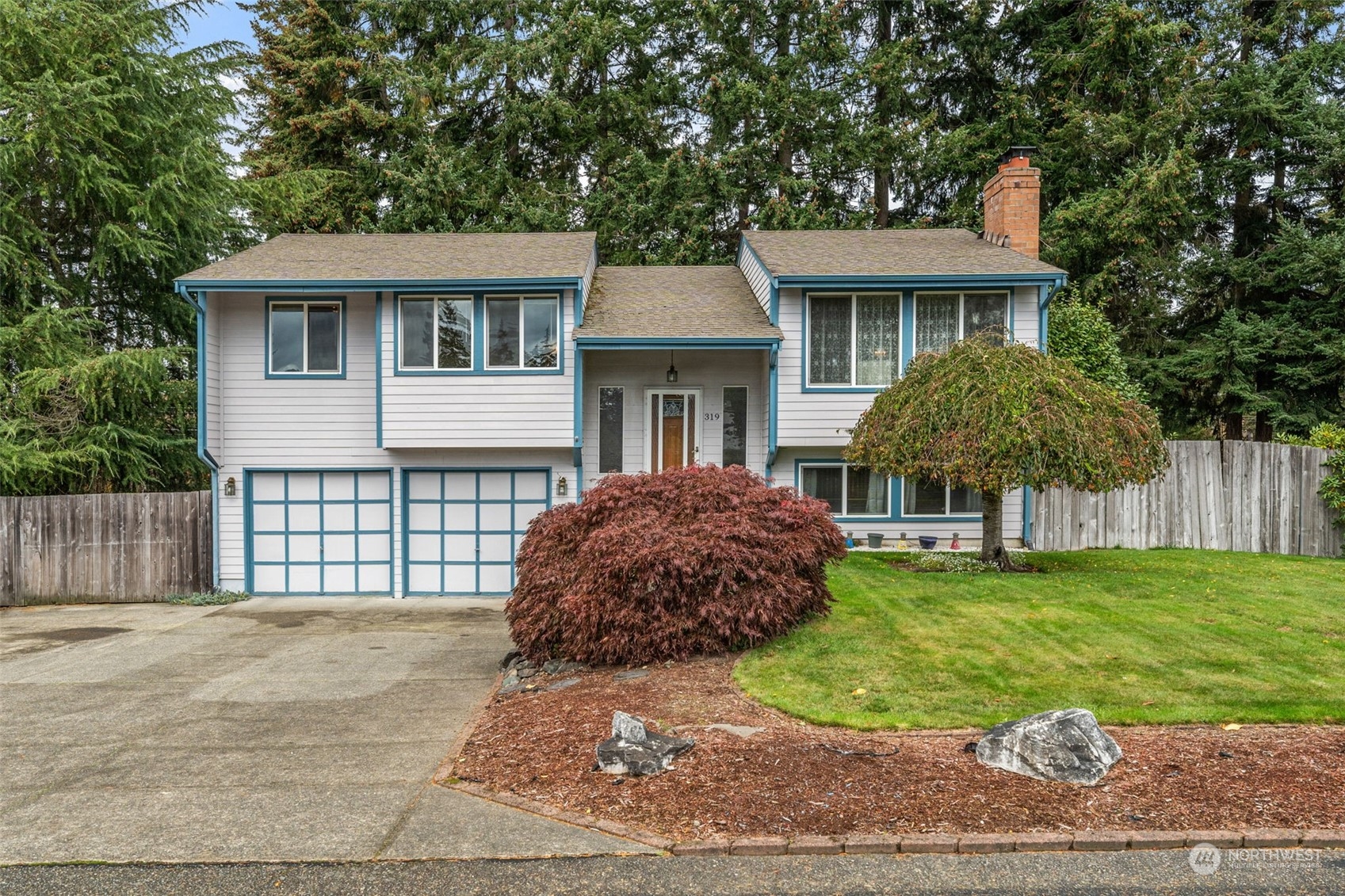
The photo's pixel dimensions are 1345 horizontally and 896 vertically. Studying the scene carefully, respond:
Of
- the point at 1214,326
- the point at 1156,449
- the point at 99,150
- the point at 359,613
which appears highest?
the point at 99,150

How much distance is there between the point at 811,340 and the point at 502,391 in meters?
5.08

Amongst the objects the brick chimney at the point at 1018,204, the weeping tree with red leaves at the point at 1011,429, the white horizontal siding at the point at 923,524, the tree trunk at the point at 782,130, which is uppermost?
the tree trunk at the point at 782,130

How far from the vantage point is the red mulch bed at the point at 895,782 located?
15.0 ft

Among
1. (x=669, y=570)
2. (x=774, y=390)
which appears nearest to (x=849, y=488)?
(x=774, y=390)

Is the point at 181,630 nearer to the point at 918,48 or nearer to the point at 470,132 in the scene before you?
the point at 470,132

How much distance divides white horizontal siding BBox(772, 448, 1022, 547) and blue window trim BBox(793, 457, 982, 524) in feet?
0.04

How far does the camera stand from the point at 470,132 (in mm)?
24141

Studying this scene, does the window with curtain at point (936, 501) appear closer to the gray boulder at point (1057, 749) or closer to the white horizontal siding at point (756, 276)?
the white horizontal siding at point (756, 276)

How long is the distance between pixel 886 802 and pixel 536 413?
9.38 m

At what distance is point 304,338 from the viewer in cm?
1375

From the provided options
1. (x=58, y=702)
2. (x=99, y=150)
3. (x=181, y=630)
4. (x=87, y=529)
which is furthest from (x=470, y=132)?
(x=58, y=702)

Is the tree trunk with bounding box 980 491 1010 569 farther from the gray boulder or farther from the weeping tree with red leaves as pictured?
the gray boulder

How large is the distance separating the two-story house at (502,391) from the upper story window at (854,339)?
0.03m

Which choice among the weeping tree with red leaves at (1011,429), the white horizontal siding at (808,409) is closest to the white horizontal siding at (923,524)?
the white horizontal siding at (808,409)
